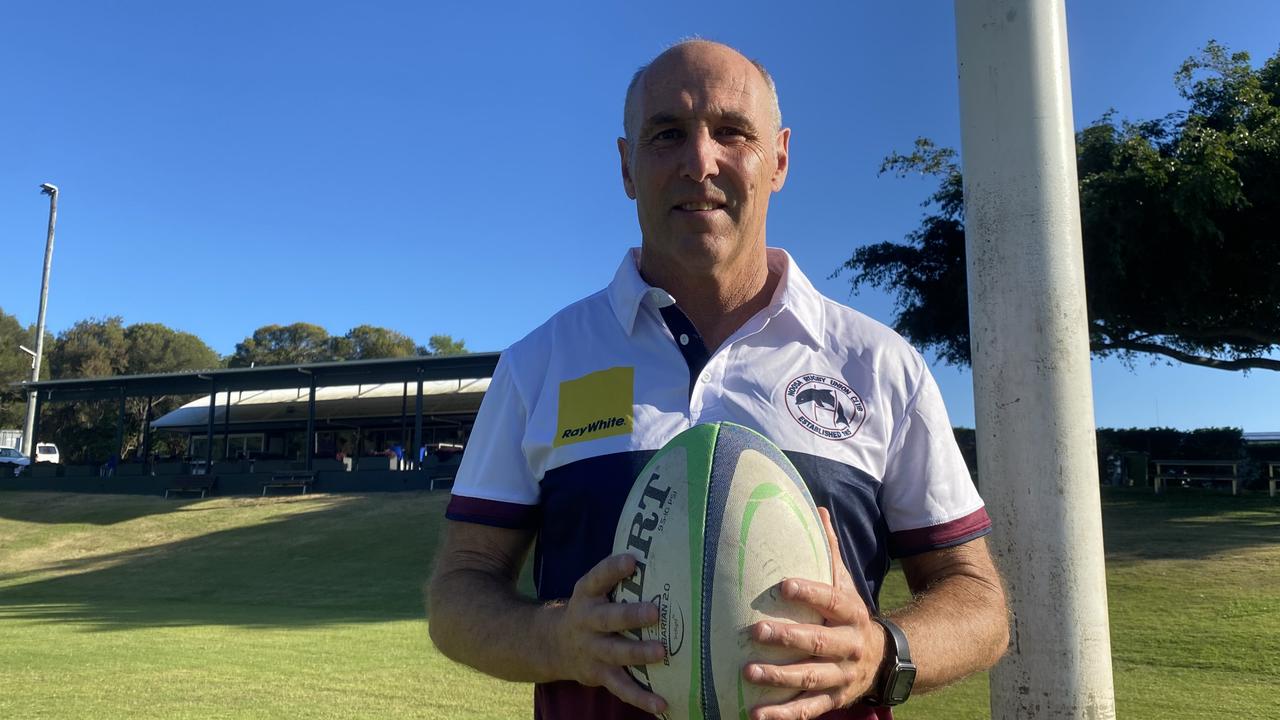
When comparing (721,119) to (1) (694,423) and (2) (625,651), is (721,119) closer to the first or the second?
(1) (694,423)

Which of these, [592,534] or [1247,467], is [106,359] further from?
[592,534]

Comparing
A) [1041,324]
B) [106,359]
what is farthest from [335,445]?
[1041,324]

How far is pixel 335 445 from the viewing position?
4316 centimetres

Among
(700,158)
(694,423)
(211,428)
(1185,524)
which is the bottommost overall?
(1185,524)

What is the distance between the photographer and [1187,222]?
16.5 meters

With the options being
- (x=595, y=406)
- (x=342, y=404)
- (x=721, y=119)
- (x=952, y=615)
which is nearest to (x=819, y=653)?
(x=952, y=615)

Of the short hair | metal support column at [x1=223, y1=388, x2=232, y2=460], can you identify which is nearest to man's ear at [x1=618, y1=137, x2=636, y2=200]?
the short hair

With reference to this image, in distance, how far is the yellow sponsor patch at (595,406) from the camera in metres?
2.00

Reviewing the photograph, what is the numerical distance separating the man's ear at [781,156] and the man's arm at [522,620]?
113 centimetres

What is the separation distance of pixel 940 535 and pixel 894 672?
44 cm

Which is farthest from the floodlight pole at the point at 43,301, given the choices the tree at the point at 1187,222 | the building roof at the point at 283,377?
the tree at the point at 1187,222

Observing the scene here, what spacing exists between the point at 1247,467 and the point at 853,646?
29355mm

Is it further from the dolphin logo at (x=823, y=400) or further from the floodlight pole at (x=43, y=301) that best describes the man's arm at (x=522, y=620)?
the floodlight pole at (x=43, y=301)

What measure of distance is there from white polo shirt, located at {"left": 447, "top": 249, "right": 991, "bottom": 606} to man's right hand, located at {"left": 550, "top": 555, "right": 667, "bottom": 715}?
1.02ft
